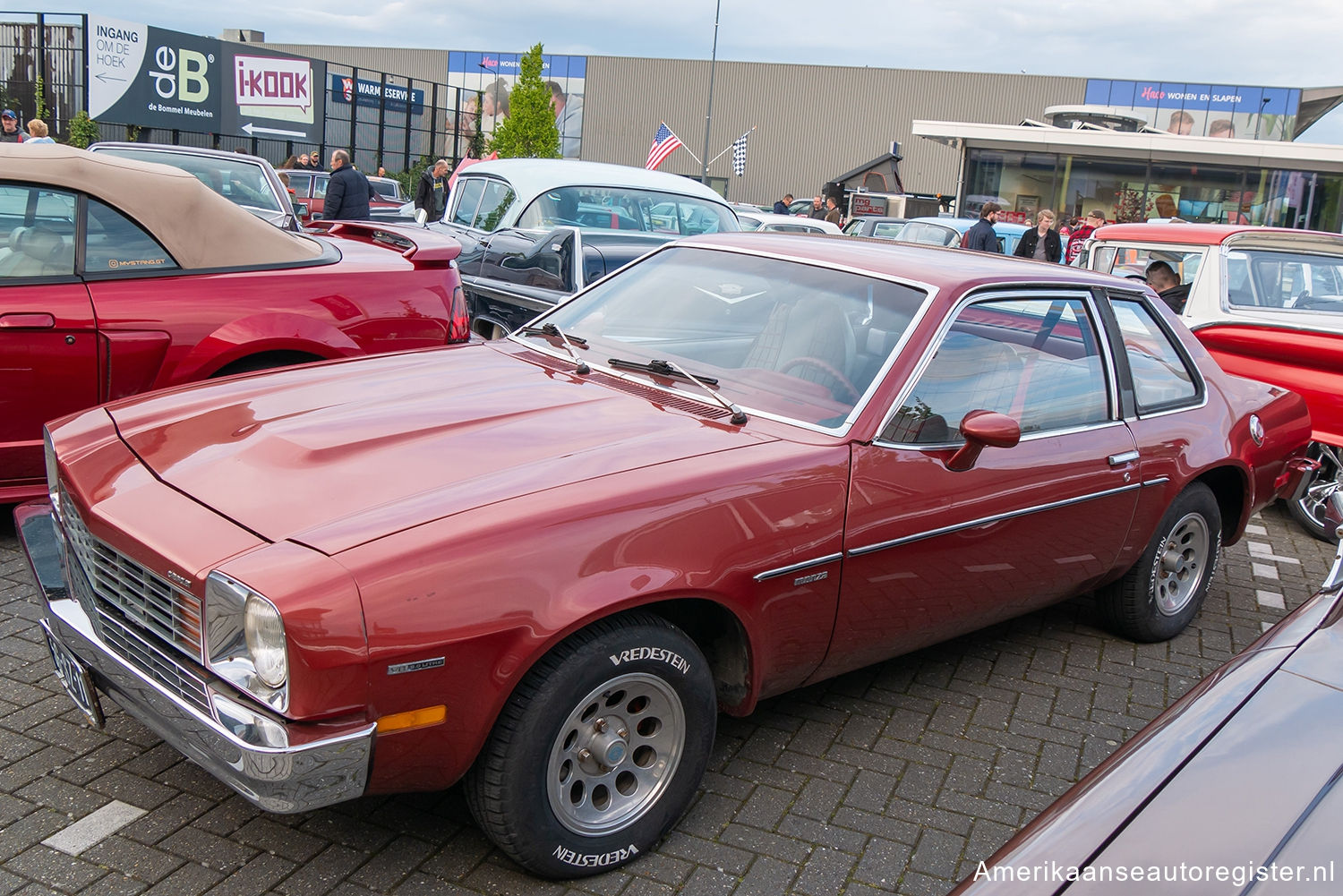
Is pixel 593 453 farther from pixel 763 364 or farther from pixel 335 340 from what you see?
pixel 335 340

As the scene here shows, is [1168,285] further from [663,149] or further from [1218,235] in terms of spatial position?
[663,149]

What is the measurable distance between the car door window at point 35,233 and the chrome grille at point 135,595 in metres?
2.02

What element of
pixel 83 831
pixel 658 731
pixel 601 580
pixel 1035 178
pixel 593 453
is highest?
pixel 1035 178

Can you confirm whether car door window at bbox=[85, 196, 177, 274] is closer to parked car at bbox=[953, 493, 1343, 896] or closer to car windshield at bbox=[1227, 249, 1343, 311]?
parked car at bbox=[953, 493, 1343, 896]

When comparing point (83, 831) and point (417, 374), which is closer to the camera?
point (83, 831)

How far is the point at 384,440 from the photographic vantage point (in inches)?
115

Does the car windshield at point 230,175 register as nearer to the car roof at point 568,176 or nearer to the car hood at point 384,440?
the car roof at point 568,176

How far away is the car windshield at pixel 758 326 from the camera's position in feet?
11.1

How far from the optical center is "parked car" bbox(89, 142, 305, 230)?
9.91 metres

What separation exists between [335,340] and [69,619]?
2.37 m

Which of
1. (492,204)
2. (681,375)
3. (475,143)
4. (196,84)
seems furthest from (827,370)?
(475,143)

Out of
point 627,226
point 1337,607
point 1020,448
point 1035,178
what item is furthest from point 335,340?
point 1035,178

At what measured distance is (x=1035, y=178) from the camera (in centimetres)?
2445

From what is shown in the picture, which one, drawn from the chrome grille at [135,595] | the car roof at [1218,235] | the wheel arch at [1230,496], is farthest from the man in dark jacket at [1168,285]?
the chrome grille at [135,595]
